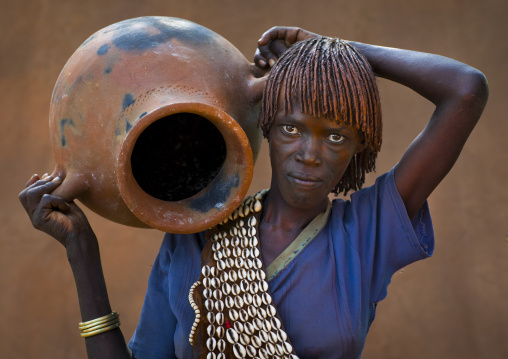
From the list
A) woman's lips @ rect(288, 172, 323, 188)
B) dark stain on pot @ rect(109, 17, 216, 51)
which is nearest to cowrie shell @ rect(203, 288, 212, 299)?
woman's lips @ rect(288, 172, 323, 188)

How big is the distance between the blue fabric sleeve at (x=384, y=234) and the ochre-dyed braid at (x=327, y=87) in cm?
13

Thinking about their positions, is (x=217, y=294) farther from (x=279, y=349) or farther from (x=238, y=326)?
(x=279, y=349)

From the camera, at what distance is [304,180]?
1.51m

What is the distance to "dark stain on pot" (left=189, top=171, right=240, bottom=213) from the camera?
1529mm

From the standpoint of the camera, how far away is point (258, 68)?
5.43 ft

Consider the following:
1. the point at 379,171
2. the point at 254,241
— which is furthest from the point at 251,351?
the point at 379,171

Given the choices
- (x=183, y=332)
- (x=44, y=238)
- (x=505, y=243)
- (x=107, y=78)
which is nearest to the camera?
(x=107, y=78)

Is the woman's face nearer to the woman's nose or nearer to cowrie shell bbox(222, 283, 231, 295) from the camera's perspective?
the woman's nose

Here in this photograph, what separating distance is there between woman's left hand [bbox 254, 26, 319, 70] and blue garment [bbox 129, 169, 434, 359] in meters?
0.39

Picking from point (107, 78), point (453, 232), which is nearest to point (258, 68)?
point (107, 78)

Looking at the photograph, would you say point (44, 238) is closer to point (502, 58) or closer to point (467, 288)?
point (467, 288)

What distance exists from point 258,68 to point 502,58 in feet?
8.73

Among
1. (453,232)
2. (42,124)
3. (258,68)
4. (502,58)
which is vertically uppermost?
(42,124)

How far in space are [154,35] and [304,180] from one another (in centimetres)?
46
